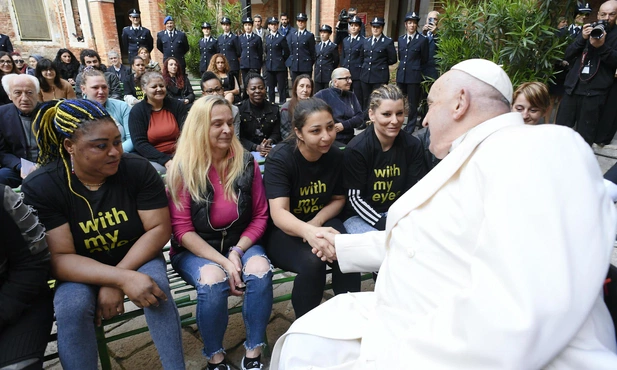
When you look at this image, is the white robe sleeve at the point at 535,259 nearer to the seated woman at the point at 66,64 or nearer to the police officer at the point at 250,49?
the seated woman at the point at 66,64

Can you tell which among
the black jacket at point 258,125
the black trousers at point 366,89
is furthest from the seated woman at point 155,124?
the black trousers at point 366,89

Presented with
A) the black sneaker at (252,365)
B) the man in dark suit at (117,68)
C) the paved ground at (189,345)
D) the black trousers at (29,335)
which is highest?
the man in dark suit at (117,68)

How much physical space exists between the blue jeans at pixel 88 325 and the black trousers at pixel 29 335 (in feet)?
0.29

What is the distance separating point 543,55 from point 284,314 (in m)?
5.10

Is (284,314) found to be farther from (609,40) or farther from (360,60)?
(360,60)

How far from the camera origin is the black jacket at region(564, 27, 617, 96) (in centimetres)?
492

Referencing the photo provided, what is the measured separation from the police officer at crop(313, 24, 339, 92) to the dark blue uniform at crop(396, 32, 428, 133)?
76.8 inches

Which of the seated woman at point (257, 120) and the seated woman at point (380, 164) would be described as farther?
the seated woman at point (257, 120)

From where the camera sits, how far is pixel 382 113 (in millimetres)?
2885

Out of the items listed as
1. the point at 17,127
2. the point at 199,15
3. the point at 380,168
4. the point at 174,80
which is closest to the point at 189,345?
the point at 380,168

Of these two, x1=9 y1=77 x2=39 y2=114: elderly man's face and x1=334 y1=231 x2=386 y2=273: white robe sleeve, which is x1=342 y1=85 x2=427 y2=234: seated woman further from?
x1=9 y1=77 x2=39 y2=114: elderly man's face

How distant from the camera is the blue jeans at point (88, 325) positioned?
1.84 m

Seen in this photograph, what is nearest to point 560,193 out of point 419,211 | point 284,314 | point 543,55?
point 419,211

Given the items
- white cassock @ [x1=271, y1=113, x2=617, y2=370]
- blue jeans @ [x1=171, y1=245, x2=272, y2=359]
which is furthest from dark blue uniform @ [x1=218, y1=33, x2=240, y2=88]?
white cassock @ [x1=271, y1=113, x2=617, y2=370]
